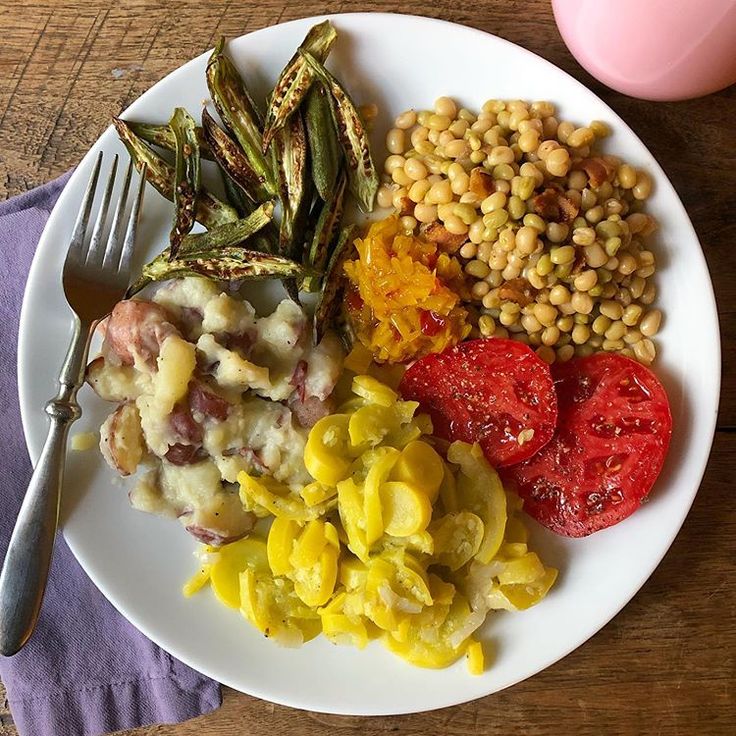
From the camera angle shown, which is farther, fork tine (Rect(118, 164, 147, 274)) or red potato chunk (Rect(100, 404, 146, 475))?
fork tine (Rect(118, 164, 147, 274))

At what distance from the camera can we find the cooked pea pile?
2213 mm

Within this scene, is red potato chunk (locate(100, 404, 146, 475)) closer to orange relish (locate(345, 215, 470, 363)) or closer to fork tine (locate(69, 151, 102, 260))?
fork tine (locate(69, 151, 102, 260))

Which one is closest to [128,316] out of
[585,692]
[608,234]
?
[608,234]

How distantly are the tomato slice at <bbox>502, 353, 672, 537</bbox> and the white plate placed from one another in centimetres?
11

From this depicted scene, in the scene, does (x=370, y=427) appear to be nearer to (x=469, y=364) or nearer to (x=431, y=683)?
(x=469, y=364)

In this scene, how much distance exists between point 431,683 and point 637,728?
771 mm

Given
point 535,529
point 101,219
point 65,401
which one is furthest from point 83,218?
point 535,529

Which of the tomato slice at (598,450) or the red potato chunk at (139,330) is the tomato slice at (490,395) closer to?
the tomato slice at (598,450)

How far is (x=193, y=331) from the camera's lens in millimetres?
2246

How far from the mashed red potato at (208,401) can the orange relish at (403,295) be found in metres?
0.17

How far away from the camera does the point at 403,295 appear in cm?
222

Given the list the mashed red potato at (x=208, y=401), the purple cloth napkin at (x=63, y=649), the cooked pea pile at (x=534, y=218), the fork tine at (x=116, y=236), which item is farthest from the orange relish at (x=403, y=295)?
the purple cloth napkin at (x=63, y=649)

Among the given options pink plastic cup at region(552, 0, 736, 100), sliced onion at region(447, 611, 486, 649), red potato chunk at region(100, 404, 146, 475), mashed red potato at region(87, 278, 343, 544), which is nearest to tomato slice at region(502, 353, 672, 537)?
sliced onion at region(447, 611, 486, 649)

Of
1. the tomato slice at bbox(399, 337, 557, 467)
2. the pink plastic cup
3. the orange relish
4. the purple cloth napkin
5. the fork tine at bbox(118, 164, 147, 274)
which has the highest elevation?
the pink plastic cup
